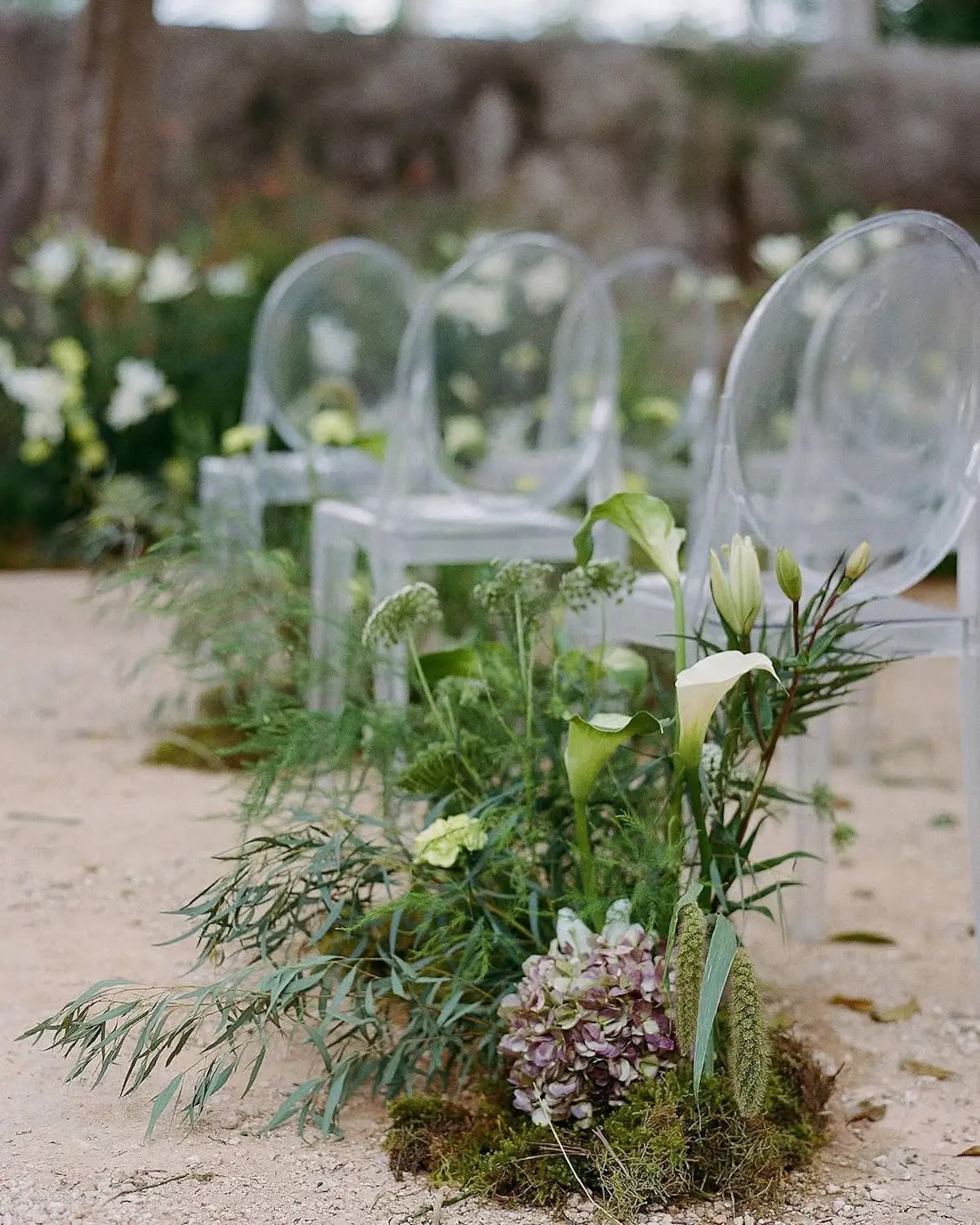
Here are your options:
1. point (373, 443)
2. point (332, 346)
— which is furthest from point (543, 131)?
point (373, 443)

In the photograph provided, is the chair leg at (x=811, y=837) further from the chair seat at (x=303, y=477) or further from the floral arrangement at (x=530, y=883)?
the chair seat at (x=303, y=477)

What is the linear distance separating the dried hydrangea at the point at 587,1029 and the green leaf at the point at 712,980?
102 millimetres

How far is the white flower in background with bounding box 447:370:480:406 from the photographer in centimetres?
301

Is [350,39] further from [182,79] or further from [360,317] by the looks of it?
[360,317]

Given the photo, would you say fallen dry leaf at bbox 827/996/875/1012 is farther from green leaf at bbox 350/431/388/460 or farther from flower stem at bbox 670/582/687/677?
green leaf at bbox 350/431/388/460

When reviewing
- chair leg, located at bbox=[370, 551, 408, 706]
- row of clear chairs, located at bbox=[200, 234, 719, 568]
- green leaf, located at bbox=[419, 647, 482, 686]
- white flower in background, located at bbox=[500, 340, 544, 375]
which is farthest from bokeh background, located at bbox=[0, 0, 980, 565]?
green leaf, located at bbox=[419, 647, 482, 686]

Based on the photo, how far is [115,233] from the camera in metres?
6.09

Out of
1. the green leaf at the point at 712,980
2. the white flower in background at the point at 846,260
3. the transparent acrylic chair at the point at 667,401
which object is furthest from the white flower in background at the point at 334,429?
the green leaf at the point at 712,980

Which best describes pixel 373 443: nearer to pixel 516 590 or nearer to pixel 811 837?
pixel 811 837

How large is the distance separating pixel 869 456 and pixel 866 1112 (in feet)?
3.68

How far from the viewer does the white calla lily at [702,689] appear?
4.76 feet

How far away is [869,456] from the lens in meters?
2.50

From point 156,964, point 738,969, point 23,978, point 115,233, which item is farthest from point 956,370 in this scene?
point 115,233

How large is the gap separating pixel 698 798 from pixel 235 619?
4.15ft
